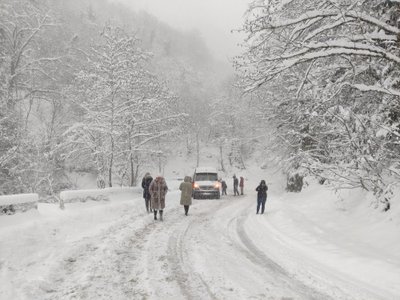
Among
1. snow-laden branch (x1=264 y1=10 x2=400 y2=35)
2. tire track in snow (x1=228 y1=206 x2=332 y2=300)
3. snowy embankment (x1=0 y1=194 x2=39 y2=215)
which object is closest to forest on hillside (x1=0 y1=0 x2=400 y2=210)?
snow-laden branch (x1=264 y1=10 x2=400 y2=35)

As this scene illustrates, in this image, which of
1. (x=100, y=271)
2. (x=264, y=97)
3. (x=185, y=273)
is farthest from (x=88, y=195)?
(x=264, y=97)

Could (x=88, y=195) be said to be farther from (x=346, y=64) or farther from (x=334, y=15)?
(x=334, y=15)

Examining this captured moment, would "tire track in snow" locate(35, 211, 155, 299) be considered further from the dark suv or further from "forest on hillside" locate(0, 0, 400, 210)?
the dark suv

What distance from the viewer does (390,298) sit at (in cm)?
640

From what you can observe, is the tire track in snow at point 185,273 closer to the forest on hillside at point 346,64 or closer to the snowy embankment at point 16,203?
the forest on hillside at point 346,64

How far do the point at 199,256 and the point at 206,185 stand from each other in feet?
64.3

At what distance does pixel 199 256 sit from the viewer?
8.99 metres

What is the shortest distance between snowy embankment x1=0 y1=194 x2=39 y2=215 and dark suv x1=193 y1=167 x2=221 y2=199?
1652 centimetres

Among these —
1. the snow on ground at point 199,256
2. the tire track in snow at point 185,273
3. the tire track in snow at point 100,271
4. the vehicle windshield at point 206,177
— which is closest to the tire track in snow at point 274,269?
the snow on ground at point 199,256

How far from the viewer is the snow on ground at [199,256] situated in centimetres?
659

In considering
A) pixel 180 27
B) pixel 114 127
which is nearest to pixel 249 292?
pixel 114 127

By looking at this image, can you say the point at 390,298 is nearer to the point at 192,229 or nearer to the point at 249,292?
the point at 249,292

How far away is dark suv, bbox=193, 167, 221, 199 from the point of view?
28453mm

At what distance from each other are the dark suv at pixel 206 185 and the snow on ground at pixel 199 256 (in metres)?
12.8
